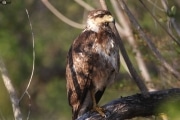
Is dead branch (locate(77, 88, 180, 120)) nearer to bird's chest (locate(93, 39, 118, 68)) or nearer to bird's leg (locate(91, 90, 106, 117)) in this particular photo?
bird's leg (locate(91, 90, 106, 117))

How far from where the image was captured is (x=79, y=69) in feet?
19.8

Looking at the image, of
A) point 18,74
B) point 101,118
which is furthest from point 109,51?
point 18,74

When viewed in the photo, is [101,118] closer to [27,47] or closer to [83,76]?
[83,76]

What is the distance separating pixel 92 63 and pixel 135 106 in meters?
0.51

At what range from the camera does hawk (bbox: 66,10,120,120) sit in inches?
235

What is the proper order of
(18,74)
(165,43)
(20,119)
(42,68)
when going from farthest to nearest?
(42,68) → (18,74) → (165,43) → (20,119)

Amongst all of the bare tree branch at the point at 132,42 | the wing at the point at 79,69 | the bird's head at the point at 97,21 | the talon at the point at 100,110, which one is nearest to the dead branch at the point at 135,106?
the talon at the point at 100,110

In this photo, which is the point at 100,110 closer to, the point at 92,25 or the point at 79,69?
the point at 79,69

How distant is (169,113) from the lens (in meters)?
3.46

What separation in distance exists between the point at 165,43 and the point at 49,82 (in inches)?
277

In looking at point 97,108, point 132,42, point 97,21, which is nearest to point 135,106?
point 97,108

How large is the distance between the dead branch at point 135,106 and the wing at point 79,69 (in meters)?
0.32

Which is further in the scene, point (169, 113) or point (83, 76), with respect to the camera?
point (83, 76)

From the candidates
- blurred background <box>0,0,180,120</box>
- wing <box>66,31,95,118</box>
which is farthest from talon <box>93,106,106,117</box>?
blurred background <box>0,0,180,120</box>
